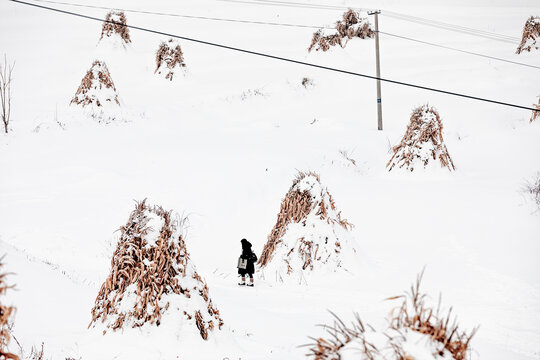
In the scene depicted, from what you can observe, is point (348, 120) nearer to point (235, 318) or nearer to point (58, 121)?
point (58, 121)

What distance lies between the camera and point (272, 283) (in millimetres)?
7609

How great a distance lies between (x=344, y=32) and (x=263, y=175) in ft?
47.0

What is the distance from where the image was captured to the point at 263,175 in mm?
12391

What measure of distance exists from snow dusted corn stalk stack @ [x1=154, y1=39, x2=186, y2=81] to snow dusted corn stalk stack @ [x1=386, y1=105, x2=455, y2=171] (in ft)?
43.9

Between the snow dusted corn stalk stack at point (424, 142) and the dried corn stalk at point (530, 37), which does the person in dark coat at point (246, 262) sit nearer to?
the snow dusted corn stalk stack at point (424, 142)

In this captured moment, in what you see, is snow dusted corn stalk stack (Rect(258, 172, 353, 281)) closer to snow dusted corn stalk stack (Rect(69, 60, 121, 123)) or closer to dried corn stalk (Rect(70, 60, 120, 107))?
snow dusted corn stalk stack (Rect(69, 60, 121, 123))

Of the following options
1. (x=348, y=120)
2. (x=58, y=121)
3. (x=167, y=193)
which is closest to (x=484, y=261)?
(x=167, y=193)

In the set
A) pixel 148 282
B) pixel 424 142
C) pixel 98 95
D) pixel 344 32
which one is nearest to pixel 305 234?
pixel 148 282

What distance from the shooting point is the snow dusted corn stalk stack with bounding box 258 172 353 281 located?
7602 mm

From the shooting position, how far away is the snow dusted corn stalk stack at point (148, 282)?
377cm

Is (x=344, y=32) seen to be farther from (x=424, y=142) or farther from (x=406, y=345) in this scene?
(x=406, y=345)

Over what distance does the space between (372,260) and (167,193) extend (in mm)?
5779

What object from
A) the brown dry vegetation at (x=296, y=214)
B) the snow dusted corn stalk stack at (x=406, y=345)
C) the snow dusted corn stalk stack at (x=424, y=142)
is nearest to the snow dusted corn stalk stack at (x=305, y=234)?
the brown dry vegetation at (x=296, y=214)

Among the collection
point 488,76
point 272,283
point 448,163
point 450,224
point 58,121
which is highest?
point 488,76
